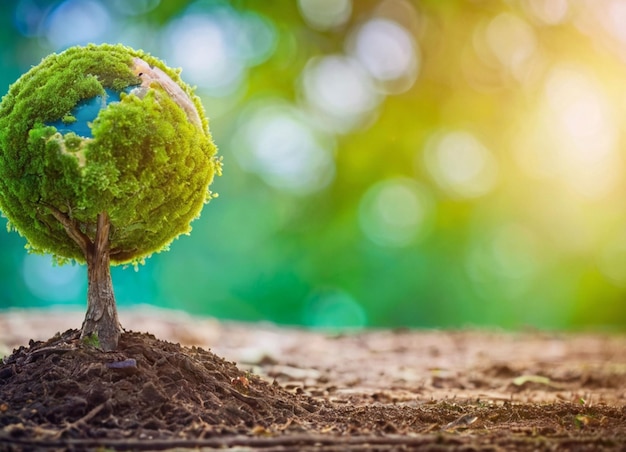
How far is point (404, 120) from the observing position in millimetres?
23484

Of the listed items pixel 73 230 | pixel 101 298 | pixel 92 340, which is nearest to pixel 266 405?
pixel 92 340

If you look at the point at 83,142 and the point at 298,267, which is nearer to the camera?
the point at 83,142

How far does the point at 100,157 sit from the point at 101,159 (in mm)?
17

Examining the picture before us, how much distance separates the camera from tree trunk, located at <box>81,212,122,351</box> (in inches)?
246

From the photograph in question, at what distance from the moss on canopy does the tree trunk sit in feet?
0.51

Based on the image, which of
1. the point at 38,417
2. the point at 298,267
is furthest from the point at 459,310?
the point at 38,417

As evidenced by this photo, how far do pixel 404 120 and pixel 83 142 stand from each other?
18625 mm

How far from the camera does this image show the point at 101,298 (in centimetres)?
630

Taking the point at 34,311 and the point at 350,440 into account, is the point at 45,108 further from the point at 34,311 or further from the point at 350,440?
the point at 34,311

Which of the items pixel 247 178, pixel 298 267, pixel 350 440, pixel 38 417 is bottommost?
pixel 350 440

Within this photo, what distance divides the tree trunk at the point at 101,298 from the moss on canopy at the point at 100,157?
154mm

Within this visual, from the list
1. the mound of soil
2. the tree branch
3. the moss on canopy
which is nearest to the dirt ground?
the mound of soil

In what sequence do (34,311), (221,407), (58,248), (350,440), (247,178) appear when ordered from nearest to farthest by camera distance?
1. (350,440)
2. (221,407)
3. (58,248)
4. (34,311)
5. (247,178)

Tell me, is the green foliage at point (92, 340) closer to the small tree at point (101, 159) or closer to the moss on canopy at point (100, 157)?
the small tree at point (101, 159)
